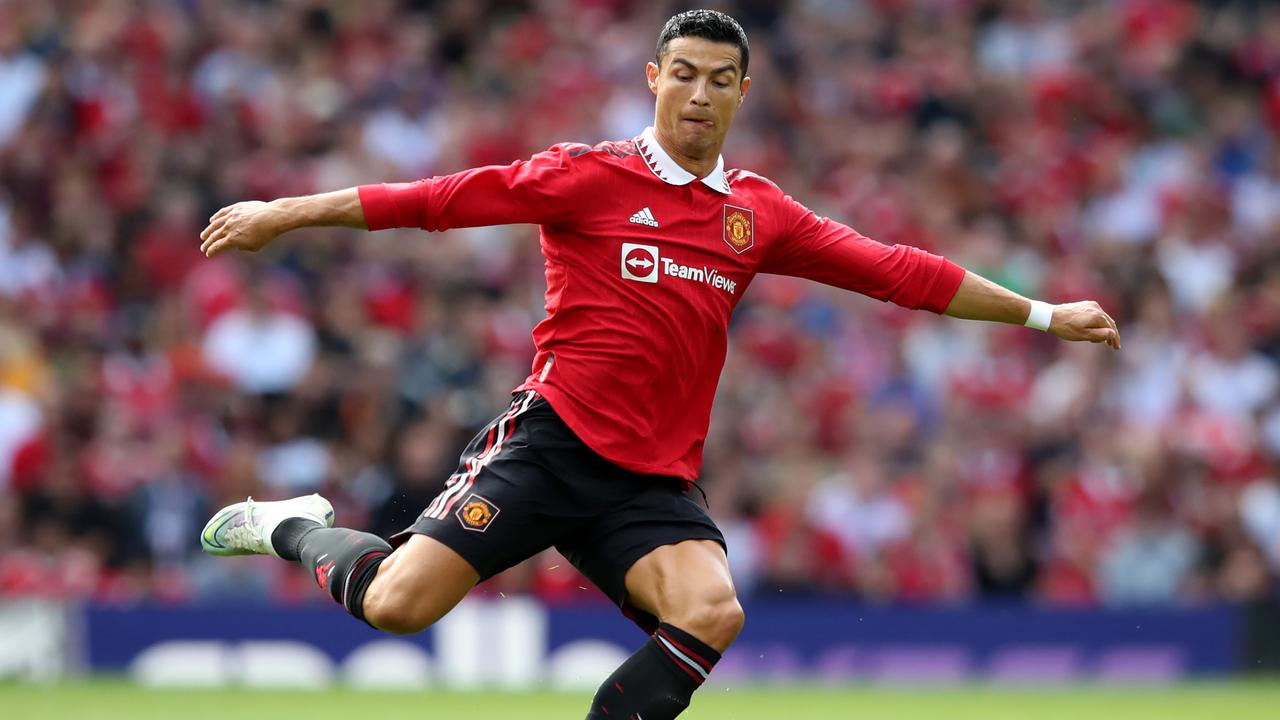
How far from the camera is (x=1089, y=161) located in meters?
16.9

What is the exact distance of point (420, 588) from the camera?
21.7ft

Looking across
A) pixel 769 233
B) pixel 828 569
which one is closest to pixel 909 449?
pixel 828 569

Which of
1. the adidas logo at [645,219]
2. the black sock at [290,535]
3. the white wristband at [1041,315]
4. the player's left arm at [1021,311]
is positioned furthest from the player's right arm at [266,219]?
the white wristband at [1041,315]

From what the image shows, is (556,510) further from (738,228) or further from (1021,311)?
(1021,311)

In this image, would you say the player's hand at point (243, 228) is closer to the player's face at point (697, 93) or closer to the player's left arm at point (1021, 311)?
the player's face at point (697, 93)

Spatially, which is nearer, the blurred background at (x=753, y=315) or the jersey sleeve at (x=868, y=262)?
the jersey sleeve at (x=868, y=262)

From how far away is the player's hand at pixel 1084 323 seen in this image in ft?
23.0

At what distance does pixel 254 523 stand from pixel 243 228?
5.51ft

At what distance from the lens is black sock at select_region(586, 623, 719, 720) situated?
642 cm

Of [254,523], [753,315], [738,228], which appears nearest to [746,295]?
[753,315]

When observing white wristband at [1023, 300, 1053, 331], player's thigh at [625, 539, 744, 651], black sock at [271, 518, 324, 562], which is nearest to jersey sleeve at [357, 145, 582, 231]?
player's thigh at [625, 539, 744, 651]

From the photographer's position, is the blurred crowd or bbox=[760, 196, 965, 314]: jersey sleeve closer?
bbox=[760, 196, 965, 314]: jersey sleeve

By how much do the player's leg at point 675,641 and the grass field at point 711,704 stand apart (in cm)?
412

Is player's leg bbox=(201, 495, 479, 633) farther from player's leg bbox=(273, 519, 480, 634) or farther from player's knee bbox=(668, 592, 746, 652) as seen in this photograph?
player's knee bbox=(668, 592, 746, 652)
